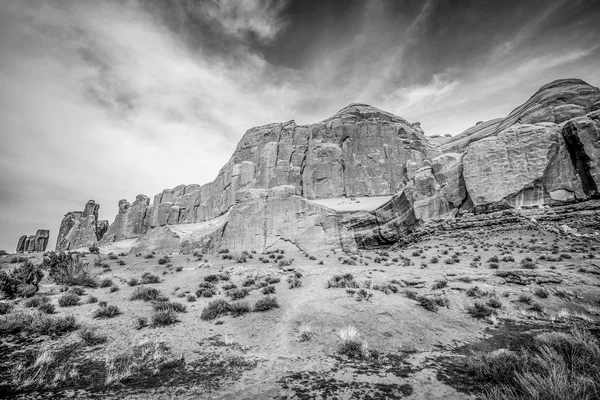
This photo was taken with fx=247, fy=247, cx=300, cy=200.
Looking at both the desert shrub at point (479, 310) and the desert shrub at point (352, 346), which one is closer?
the desert shrub at point (352, 346)

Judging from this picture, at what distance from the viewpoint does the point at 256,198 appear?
1671 inches

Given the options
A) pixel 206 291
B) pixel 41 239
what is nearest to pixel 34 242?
pixel 41 239

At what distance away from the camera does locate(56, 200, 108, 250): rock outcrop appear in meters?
84.3

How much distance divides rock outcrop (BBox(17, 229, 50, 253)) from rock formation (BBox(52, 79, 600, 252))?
551 inches

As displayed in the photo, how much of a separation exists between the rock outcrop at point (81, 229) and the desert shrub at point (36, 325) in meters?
96.1

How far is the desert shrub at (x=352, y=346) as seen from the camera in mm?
6258

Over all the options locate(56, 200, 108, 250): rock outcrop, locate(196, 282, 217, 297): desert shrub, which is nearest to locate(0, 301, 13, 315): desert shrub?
locate(196, 282, 217, 297): desert shrub

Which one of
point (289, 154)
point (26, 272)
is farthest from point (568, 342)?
point (289, 154)

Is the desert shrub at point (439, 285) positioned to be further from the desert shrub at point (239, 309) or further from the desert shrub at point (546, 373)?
the desert shrub at point (239, 309)

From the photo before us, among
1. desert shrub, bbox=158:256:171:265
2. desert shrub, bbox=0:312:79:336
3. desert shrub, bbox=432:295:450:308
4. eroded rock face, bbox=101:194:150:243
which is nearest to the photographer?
desert shrub, bbox=0:312:79:336

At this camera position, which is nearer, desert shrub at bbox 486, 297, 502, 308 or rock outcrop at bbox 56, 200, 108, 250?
desert shrub at bbox 486, 297, 502, 308

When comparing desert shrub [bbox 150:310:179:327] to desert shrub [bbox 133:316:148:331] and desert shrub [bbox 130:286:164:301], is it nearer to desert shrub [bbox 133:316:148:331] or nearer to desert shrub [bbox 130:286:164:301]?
desert shrub [bbox 133:316:148:331]

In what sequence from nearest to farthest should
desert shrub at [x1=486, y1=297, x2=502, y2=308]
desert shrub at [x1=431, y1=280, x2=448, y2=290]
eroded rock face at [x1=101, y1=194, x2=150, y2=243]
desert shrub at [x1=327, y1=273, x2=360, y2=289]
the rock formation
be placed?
1. desert shrub at [x1=486, y1=297, x2=502, y2=308]
2. desert shrub at [x1=327, y1=273, x2=360, y2=289]
3. desert shrub at [x1=431, y1=280, x2=448, y2=290]
4. the rock formation
5. eroded rock face at [x1=101, y1=194, x2=150, y2=243]

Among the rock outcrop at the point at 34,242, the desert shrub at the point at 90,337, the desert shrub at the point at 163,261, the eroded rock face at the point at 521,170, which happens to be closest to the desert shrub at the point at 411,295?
the desert shrub at the point at 90,337
